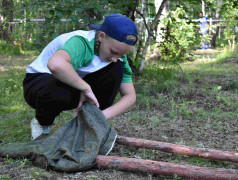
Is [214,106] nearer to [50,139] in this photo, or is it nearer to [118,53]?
[118,53]

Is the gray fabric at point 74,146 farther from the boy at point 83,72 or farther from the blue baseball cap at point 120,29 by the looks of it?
the blue baseball cap at point 120,29

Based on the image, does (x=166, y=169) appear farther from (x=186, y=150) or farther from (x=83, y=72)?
(x=83, y=72)

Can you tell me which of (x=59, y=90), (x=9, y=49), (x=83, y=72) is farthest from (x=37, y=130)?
(x=9, y=49)

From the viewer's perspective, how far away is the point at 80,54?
2330mm

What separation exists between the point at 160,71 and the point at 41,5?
2.33 metres

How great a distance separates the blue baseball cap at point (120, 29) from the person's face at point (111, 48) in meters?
0.03

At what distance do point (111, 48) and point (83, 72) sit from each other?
309 millimetres

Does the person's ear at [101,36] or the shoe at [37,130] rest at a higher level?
the person's ear at [101,36]

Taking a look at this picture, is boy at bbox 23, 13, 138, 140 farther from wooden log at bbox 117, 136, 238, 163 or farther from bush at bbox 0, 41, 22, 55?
bush at bbox 0, 41, 22, 55

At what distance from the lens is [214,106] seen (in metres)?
4.16

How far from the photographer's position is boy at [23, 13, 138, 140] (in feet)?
7.43

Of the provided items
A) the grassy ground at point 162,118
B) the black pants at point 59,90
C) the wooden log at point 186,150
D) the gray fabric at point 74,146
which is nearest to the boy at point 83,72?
the black pants at point 59,90

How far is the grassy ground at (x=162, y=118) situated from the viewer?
2291mm

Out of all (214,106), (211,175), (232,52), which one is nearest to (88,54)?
(211,175)
